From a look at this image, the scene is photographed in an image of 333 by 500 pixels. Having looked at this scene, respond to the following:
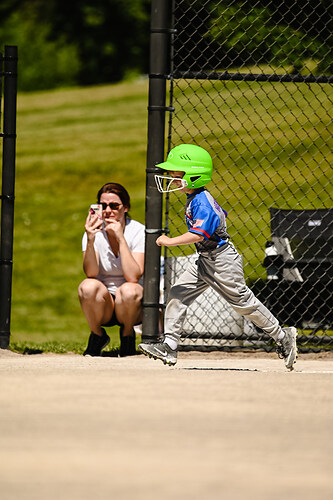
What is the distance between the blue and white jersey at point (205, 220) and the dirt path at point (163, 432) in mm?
730

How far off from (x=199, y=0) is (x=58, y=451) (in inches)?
159

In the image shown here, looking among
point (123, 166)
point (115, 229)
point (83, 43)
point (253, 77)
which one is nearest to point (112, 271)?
point (115, 229)

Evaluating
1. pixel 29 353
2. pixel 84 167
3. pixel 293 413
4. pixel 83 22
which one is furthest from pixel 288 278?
pixel 83 22

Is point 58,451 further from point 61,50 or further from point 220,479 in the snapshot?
point 61,50

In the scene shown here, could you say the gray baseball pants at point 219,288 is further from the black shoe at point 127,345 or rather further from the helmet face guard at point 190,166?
the black shoe at point 127,345

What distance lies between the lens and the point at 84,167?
59.6 feet

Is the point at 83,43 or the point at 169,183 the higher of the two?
the point at 83,43

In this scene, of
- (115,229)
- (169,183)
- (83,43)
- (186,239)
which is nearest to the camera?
(186,239)

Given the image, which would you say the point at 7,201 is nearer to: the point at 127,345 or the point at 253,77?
the point at 127,345

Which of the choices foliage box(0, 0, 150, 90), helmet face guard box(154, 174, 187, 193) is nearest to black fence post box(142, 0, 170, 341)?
helmet face guard box(154, 174, 187, 193)

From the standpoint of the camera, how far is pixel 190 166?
5.41 metres

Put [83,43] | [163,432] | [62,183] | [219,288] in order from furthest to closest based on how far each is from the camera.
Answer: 1. [83,43]
2. [62,183]
3. [219,288]
4. [163,432]

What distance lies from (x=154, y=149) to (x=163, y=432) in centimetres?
272

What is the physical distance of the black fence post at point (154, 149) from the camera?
599 cm
